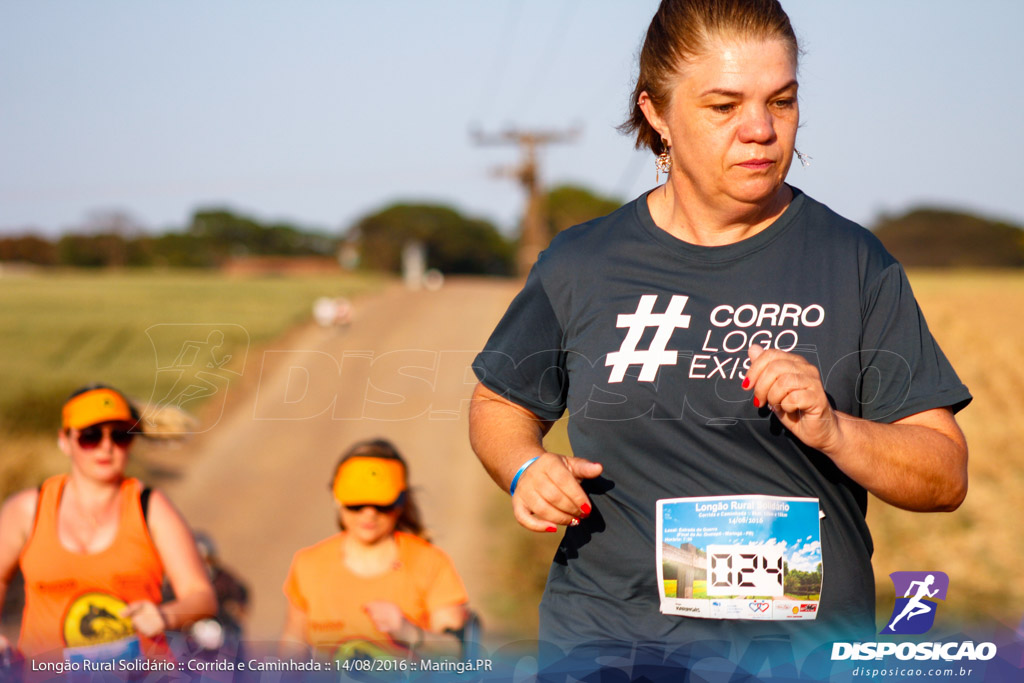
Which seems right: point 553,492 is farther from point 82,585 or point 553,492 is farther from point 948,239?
point 948,239

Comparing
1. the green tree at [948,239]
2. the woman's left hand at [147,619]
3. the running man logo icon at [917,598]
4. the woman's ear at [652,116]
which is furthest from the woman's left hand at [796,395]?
Answer: the green tree at [948,239]

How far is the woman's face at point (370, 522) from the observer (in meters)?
3.87

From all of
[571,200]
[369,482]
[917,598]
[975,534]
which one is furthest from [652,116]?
[571,200]

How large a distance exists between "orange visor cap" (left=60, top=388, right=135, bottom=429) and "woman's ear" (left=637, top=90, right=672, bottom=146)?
2361mm

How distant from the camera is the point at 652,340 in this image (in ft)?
6.70

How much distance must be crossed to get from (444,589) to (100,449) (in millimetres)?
1317

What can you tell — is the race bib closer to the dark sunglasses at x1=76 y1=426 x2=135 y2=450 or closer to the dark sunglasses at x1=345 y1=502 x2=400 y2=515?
the dark sunglasses at x1=345 y1=502 x2=400 y2=515

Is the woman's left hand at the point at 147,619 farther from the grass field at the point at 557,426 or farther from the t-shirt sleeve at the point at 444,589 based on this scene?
the grass field at the point at 557,426

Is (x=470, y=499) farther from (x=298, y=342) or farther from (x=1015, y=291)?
(x=1015, y=291)

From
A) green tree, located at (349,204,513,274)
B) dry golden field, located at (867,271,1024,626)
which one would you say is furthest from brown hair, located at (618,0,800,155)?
green tree, located at (349,204,513,274)

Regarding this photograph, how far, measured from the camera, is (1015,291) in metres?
25.7

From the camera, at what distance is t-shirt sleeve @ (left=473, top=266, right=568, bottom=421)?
2.23 metres

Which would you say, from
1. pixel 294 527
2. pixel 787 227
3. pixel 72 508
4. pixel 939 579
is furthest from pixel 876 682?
pixel 294 527

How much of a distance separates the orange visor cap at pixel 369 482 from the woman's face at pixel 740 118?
2.16m
